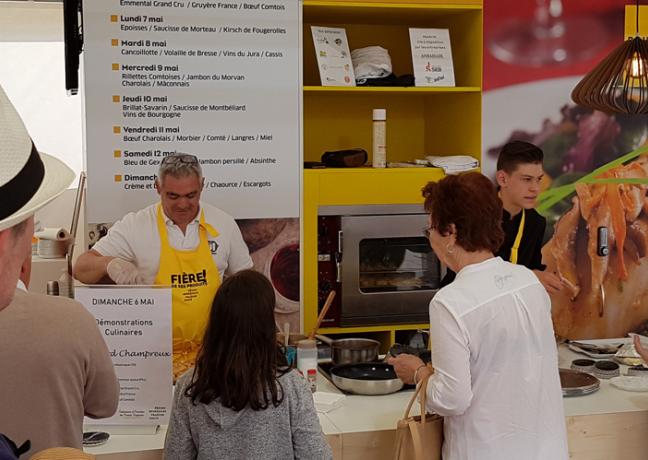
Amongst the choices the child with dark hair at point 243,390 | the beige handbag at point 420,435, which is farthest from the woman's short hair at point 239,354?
the beige handbag at point 420,435

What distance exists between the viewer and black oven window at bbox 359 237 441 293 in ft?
15.1

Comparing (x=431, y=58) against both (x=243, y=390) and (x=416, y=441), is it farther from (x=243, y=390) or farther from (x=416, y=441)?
(x=243, y=390)

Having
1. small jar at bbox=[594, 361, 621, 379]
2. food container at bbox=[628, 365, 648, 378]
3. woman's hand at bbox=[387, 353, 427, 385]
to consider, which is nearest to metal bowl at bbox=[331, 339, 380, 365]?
woman's hand at bbox=[387, 353, 427, 385]

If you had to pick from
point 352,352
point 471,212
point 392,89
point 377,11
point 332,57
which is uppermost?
point 377,11

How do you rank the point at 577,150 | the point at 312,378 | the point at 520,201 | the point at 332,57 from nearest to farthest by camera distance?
the point at 312,378, the point at 520,201, the point at 332,57, the point at 577,150

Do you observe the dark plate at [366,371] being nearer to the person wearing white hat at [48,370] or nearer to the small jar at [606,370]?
the small jar at [606,370]

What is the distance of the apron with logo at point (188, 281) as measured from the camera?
3.81 metres

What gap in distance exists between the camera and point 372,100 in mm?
5031

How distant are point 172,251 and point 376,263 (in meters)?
1.16

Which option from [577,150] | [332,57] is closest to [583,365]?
[577,150]

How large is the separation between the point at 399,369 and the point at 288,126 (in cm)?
186

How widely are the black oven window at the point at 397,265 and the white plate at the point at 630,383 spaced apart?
1.57m

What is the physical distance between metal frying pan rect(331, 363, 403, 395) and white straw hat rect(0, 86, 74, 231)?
80.0 inches

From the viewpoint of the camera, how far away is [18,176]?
3.43 ft
